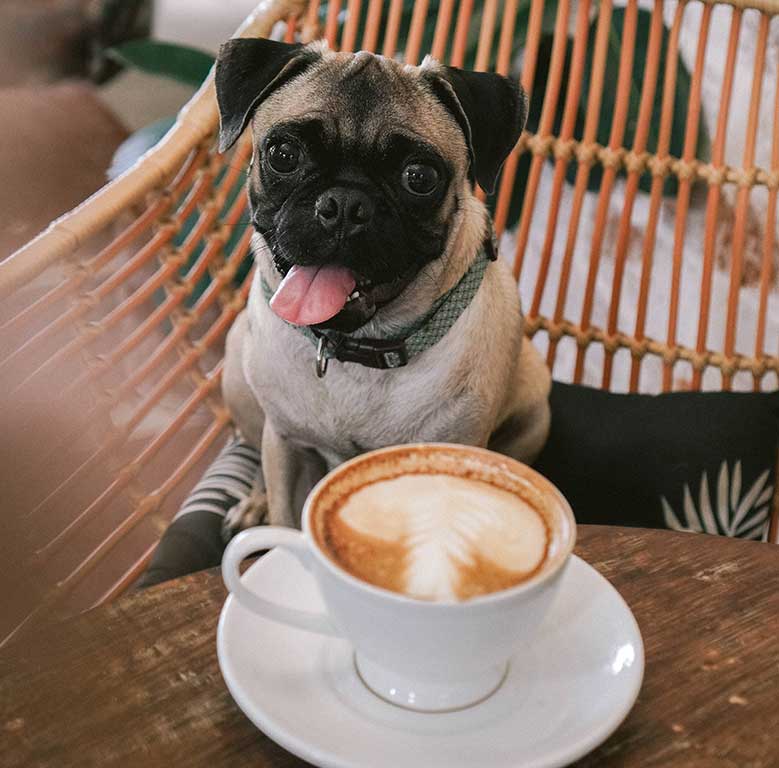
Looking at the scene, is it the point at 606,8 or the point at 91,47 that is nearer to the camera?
the point at 606,8

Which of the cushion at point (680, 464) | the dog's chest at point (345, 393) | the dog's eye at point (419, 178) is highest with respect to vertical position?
the dog's eye at point (419, 178)

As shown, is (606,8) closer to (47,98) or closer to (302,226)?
(302,226)

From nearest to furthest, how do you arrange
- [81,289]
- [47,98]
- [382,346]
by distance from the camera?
[382,346] < [81,289] < [47,98]

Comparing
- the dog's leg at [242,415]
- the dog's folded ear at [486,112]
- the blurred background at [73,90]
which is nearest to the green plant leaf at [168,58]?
the blurred background at [73,90]

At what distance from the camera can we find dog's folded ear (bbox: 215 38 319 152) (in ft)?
3.34

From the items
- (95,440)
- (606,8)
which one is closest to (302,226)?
(95,440)

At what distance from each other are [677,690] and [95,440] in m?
0.85

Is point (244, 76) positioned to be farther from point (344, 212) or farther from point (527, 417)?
point (527, 417)

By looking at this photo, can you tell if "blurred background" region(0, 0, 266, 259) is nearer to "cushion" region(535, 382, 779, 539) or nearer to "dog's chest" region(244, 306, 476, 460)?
"dog's chest" region(244, 306, 476, 460)

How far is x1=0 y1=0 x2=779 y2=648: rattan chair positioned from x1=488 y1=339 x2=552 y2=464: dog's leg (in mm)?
222

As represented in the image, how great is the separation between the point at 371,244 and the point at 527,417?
41 cm

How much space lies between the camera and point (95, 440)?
1.27 m

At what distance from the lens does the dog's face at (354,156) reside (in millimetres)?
985

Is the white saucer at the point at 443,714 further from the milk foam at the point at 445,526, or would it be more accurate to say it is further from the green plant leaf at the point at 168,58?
the green plant leaf at the point at 168,58
